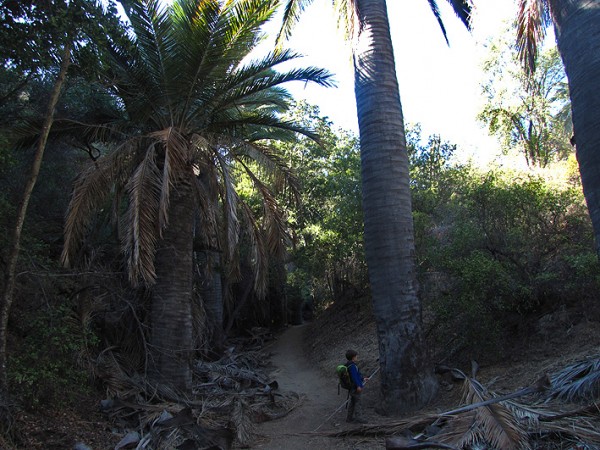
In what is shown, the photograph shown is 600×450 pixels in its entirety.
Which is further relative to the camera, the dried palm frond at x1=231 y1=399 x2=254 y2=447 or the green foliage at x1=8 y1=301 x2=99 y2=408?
the dried palm frond at x1=231 y1=399 x2=254 y2=447

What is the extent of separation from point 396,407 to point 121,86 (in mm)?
8112

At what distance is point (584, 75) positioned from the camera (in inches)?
216

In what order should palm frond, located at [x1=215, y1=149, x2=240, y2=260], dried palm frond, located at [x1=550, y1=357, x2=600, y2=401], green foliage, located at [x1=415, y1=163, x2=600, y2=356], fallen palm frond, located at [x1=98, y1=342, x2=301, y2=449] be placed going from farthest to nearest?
palm frond, located at [x1=215, y1=149, x2=240, y2=260], green foliage, located at [x1=415, y1=163, x2=600, y2=356], fallen palm frond, located at [x1=98, y1=342, x2=301, y2=449], dried palm frond, located at [x1=550, y1=357, x2=600, y2=401]

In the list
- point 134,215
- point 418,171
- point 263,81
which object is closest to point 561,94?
point 418,171

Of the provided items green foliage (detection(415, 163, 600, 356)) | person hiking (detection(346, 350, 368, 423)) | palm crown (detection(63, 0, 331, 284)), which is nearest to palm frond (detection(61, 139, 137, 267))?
palm crown (detection(63, 0, 331, 284))

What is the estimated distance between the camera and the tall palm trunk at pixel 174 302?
9.38 m

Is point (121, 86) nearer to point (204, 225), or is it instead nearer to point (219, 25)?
point (219, 25)

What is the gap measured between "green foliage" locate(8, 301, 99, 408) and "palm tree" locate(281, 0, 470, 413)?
4.91 m

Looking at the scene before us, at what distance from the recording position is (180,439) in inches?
275

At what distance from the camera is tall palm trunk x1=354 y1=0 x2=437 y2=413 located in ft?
26.3

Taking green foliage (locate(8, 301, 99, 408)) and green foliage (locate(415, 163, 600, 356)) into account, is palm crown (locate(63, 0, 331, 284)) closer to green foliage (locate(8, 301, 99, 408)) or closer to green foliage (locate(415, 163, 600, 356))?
green foliage (locate(8, 301, 99, 408))

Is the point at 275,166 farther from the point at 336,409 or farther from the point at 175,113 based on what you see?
the point at 336,409

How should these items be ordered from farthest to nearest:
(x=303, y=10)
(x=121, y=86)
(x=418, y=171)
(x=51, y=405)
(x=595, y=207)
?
1. (x=418, y=171)
2. (x=303, y=10)
3. (x=121, y=86)
4. (x=51, y=405)
5. (x=595, y=207)

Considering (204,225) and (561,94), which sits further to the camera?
(561,94)
